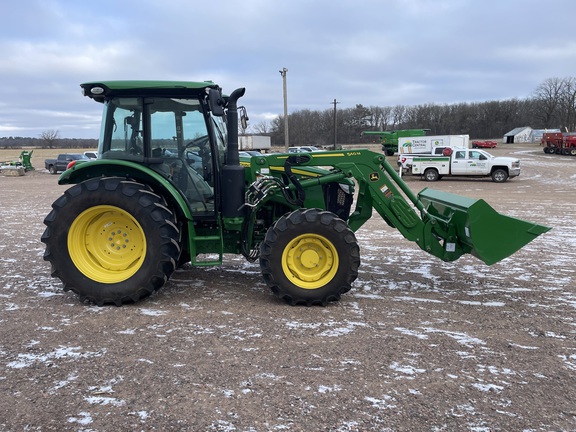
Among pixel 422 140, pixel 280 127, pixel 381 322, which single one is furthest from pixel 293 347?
pixel 280 127

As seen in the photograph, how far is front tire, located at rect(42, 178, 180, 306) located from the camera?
193 inches

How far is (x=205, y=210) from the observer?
5.34 meters

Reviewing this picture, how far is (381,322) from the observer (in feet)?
15.1

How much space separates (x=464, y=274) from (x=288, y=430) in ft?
14.3

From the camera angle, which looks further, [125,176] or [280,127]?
[280,127]

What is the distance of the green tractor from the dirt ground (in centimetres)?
42

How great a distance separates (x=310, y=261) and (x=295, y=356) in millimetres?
1393

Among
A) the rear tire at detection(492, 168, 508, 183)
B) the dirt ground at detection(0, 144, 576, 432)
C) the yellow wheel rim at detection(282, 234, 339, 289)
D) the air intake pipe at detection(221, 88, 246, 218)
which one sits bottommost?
the dirt ground at detection(0, 144, 576, 432)

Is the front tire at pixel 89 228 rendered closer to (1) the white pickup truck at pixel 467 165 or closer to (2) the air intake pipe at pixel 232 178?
(2) the air intake pipe at pixel 232 178

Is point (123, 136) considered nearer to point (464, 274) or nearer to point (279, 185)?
point (279, 185)

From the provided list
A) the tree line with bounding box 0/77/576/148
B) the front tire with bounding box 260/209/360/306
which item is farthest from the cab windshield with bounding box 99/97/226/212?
the tree line with bounding box 0/77/576/148

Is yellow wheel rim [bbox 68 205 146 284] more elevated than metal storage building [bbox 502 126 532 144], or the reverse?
metal storage building [bbox 502 126 532 144]

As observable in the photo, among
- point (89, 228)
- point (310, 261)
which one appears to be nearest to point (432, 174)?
point (310, 261)

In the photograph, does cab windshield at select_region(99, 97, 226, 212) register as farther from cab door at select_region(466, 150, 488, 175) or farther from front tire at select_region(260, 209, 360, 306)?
cab door at select_region(466, 150, 488, 175)
